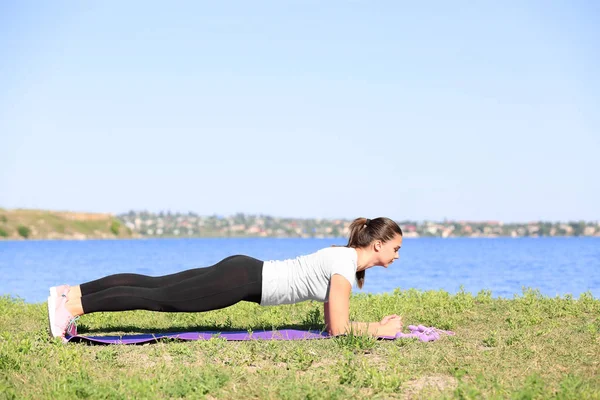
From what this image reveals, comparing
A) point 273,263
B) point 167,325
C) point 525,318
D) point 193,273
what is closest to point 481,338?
point 525,318

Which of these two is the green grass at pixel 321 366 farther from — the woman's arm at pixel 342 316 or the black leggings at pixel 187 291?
the black leggings at pixel 187 291

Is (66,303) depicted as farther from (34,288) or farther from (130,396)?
(34,288)

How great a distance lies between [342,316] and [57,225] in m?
156

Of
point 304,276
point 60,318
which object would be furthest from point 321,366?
point 60,318

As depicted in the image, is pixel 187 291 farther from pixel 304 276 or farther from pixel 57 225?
pixel 57 225

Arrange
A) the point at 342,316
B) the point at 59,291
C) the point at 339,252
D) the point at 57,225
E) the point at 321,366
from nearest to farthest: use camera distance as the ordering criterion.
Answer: the point at 321,366
the point at 342,316
the point at 339,252
the point at 59,291
the point at 57,225

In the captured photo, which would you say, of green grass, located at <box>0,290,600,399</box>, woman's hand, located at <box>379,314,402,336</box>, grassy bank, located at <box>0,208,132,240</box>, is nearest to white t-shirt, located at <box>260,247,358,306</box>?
woman's hand, located at <box>379,314,402,336</box>

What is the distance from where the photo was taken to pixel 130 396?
5906 mm

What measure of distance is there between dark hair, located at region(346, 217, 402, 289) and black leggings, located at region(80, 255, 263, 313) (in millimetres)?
1163

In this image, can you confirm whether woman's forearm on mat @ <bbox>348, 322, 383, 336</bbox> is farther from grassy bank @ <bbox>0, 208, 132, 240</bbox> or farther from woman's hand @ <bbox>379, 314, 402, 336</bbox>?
grassy bank @ <bbox>0, 208, 132, 240</bbox>

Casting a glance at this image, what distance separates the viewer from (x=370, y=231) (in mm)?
8453

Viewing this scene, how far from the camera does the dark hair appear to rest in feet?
27.5

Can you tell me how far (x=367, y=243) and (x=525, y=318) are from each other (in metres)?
3.10

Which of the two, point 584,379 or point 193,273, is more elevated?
point 193,273
